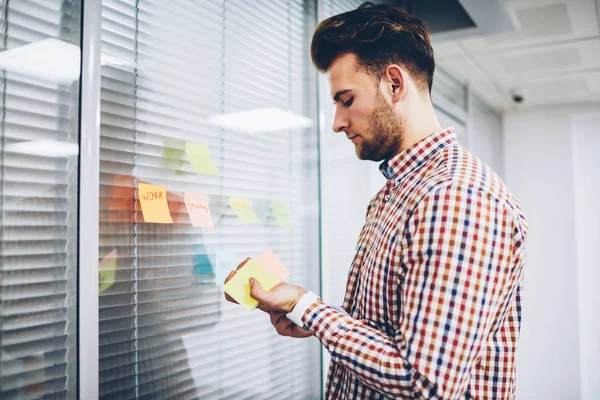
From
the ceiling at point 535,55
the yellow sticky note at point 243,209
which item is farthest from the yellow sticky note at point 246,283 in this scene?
the ceiling at point 535,55

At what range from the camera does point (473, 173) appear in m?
0.87

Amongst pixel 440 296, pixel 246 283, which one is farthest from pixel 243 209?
pixel 440 296

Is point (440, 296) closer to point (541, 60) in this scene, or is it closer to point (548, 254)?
point (541, 60)

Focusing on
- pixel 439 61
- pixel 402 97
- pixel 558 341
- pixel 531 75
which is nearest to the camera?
pixel 402 97

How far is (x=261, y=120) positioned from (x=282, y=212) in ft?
0.96

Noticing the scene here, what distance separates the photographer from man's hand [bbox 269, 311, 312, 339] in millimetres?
1063

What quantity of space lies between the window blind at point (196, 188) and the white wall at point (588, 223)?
4.00 meters

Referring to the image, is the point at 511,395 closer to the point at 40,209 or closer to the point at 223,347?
the point at 223,347

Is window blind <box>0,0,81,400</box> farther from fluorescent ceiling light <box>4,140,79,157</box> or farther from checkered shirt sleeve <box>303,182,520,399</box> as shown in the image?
checkered shirt sleeve <box>303,182,520,399</box>

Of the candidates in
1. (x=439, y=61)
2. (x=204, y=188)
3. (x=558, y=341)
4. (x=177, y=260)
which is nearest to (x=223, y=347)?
(x=177, y=260)

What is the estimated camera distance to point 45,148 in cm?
91

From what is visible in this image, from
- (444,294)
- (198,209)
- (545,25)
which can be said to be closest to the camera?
(444,294)

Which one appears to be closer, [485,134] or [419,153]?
[419,153]

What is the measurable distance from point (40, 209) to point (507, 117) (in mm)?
5062
